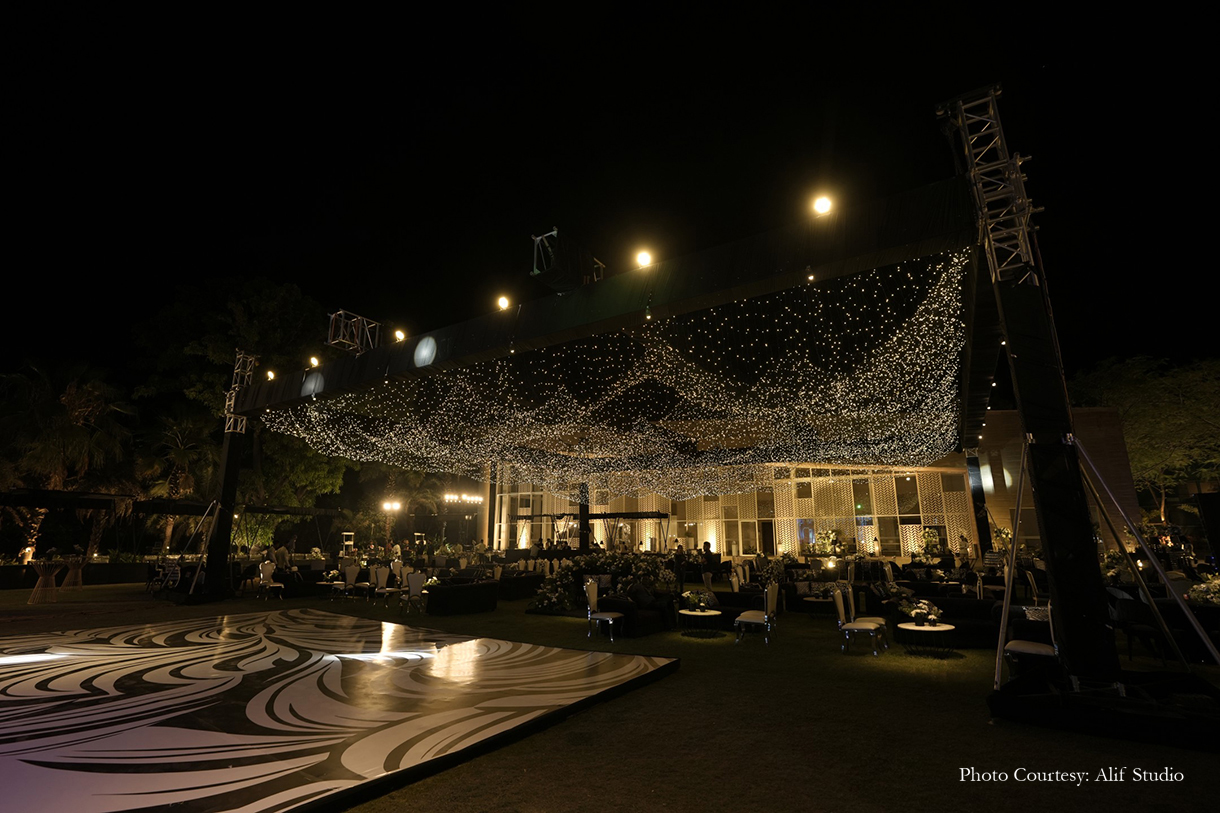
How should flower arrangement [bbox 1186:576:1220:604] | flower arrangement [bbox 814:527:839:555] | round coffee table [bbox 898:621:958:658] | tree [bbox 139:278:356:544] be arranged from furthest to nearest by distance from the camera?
flower arrangement [bbox 814:527:839:555] → tree [bbox 139:278:356:544] → round coffee table [bbox 898:621:958:658] → flower arrangement [bbox 1186:576:1220:604]

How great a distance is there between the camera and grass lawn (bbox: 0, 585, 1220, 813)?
3.03 meters

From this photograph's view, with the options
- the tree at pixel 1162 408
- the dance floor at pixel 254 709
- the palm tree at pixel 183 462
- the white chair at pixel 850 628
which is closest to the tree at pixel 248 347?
the palm tree at pixel 183 462

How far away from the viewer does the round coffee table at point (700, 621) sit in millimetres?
8633

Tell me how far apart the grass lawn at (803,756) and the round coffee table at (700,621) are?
2.41 meters

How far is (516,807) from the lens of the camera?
2.97 m

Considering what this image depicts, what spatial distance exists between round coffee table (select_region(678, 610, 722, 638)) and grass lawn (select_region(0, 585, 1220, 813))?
2.41 meters

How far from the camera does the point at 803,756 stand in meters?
3.66

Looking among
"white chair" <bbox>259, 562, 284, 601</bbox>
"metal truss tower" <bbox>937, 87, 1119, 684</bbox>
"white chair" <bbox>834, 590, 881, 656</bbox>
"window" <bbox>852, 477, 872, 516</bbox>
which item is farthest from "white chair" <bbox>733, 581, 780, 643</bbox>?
"window" <bbox>852, 477, 872, 516</bbox>

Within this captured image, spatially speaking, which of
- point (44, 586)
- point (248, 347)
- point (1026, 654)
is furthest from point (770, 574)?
point (248, 347)

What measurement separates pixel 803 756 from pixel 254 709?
4257mm

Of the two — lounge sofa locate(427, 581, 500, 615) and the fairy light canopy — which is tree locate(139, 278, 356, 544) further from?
lounge sofa locate(427, 581, 500, 615)

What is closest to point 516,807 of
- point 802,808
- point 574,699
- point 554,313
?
point 802,808

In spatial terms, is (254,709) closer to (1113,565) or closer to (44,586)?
(44,586)

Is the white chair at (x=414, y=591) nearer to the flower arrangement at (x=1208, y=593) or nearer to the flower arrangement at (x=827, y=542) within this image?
the flower arrangement at (x=1208, y=593)
